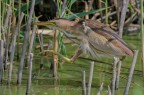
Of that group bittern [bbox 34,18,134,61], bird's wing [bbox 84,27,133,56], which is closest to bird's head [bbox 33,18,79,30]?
bittern [bbox 34,18,134,61]

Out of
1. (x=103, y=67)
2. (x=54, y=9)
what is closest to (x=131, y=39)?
(x=54, y=9)

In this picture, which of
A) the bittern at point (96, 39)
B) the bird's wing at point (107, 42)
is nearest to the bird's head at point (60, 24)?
the bittern at point (96, 39)

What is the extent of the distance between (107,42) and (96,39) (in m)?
0.08

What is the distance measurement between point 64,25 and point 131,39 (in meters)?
2.63

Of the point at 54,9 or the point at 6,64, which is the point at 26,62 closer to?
the point at 6,64

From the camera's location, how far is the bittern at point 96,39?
323 centimetres

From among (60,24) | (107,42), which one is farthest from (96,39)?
(60,24)

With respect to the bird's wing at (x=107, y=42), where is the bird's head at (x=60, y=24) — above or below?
above

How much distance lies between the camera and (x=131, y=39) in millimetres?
5820

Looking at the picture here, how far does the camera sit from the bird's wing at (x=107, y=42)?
127 inches

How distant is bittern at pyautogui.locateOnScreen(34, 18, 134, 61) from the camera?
127 inches

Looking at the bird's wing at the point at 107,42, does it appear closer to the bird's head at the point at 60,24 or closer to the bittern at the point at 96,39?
the bittern at the point at 96,39

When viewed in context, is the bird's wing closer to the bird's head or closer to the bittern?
the bittern

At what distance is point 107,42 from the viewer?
325cm
